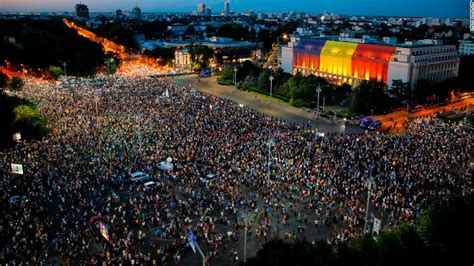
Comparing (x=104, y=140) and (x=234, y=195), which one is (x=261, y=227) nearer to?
(x=234, y=195)

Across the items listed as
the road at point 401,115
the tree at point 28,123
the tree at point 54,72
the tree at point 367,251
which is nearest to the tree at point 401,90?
the road at point 401,115

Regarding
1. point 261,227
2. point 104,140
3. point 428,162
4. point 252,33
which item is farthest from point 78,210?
point 252,33

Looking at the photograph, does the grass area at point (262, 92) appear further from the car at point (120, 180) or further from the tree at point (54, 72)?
the car at point (120, 180)

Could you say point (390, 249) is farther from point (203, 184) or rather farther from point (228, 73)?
point (228, 73)

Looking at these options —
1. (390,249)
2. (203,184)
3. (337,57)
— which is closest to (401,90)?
(337,57)

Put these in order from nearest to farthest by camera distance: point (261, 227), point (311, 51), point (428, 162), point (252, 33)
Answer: point (261, 227) → point (428, 162) → point (311, 51) → point (252, 33)

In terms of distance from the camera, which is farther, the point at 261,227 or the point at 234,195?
the point at 234,195

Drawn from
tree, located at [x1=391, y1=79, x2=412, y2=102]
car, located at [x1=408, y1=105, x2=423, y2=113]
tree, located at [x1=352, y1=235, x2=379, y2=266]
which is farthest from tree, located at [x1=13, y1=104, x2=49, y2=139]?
car, located at [x1=408, y1=105, x2=423, y2=113]
